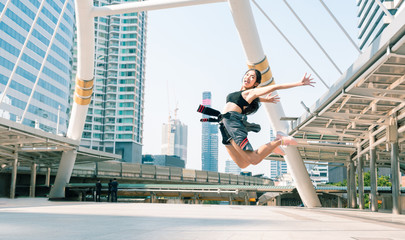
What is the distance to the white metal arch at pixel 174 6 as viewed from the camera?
20281 mm

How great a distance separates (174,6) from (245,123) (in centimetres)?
1640

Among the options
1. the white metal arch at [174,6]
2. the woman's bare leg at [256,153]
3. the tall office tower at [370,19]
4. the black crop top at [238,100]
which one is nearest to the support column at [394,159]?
the white metal arch at [174,6]

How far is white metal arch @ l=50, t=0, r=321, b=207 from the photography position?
20.3 metres

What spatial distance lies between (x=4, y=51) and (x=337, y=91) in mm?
83891

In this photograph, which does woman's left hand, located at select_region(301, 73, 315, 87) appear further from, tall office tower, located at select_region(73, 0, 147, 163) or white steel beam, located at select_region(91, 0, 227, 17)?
tall office tower, located at select_region(73, 0, 147, 163)

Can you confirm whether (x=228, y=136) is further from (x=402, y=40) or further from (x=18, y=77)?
(x=18, y=77)

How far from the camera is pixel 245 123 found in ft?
22.3

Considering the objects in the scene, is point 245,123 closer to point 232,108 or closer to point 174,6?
point 232,108

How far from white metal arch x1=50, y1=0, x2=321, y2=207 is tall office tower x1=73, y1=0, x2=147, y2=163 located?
108m

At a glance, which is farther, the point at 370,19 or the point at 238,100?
the point at 370,19

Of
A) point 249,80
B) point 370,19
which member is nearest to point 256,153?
point 249,80

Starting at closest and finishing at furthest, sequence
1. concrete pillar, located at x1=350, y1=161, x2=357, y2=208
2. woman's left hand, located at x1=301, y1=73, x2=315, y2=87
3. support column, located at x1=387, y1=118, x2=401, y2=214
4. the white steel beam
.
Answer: woman's left hand, located at x1=301, y1=73, x2=315, y2=87
support column, located at x1=387, y1=118, x2=401, y2=214
the white steel beam
concrete pillar, located at x1=350, y1=161, x2=357, y2=208

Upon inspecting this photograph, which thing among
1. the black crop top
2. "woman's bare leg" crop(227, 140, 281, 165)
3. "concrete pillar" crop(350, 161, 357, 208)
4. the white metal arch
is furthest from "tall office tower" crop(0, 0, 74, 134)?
"woman's bare leg" crop(227, 140, 281, 165)

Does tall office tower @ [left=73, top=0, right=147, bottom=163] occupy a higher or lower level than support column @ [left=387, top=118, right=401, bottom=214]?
higher
